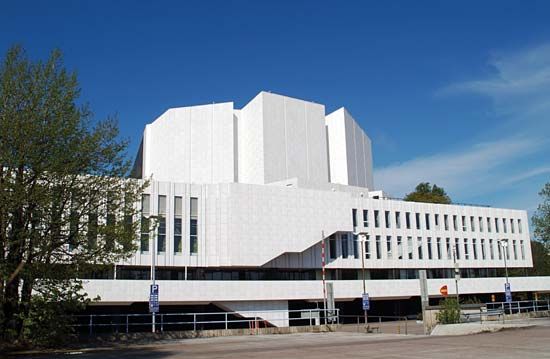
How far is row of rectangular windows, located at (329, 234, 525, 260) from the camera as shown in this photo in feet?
197

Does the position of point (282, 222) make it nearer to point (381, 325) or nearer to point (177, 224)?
point (177, 224)

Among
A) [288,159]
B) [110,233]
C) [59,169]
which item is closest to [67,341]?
[110,233]

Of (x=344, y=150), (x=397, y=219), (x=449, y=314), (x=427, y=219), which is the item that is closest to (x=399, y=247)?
(x=397, y=219)

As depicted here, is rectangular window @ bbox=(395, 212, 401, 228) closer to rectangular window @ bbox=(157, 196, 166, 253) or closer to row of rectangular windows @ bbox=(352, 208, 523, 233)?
row of rectangular windows @ bbox=(352, 208, 523, 233)

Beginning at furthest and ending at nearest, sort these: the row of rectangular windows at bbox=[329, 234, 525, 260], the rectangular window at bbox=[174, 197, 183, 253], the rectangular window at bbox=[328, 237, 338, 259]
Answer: the row of rectangular windows at bbox=[329, 234, 525, 260] → the rectangular window at bbox=[328, 237, 338, 259] → the rectangular window at bbox=[174, 197, 183, 253]

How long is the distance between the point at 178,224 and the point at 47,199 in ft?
94.4

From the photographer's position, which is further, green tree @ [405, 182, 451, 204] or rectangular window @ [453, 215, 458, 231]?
green tree @ [405, 182, 451, 204]

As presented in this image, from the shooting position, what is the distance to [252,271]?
182 ft

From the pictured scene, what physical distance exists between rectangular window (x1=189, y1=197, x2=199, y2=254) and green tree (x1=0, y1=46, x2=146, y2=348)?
83.0 ft

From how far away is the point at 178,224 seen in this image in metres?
51.8

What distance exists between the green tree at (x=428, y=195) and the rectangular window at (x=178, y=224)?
174ft

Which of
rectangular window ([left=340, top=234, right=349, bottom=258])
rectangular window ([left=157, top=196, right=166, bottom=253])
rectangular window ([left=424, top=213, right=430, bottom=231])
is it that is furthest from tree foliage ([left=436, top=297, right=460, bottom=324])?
rectangular window ([left=424, top=213, right=430, bottom=231])

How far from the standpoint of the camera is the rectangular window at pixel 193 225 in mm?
51875

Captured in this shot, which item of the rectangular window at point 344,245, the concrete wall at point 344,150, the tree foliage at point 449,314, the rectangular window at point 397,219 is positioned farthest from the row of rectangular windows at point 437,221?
the tree foliage at point 449,314
